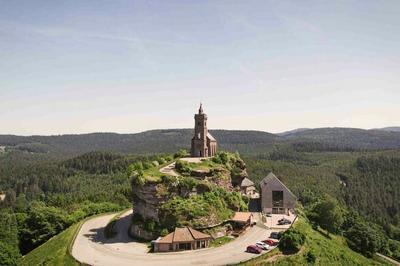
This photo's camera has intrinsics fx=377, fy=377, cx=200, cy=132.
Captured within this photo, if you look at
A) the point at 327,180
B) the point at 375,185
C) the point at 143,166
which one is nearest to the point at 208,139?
the point at 143,166

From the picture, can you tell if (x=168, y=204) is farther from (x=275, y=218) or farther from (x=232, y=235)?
(x=275, y=218)

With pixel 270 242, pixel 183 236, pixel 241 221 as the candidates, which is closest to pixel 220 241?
pixel 183 236

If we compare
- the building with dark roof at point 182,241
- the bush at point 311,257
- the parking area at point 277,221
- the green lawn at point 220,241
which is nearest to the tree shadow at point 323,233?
the parking area at point 277,221

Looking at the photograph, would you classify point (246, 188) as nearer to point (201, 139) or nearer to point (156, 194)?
point (201, 139)

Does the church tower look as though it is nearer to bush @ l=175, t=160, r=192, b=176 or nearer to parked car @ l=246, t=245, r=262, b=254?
bush @ l=175, t=160, r=192, b=176

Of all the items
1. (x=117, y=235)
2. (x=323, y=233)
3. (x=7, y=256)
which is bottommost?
(x=7, y=256)

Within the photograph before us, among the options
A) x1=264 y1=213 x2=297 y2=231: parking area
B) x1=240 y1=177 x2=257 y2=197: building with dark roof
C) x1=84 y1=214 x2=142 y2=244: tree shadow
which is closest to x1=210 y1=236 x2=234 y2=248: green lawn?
x1=264 y1=213 x2=297 y2=231: parking area
